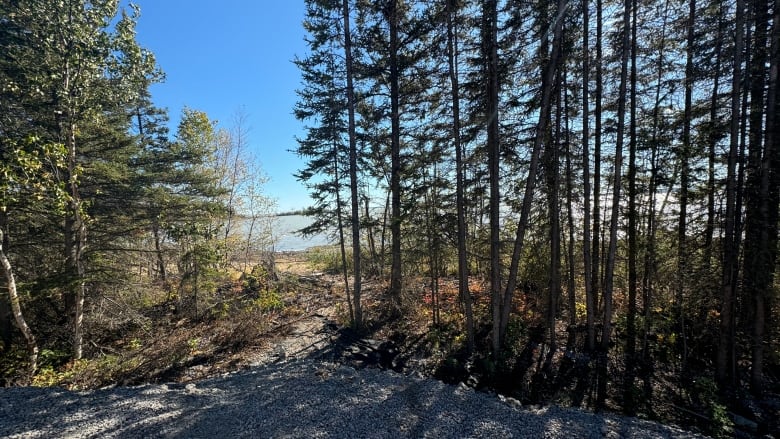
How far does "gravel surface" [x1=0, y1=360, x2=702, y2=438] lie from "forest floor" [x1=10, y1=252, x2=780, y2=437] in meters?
0.89

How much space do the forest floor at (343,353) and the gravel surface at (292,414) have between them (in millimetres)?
894

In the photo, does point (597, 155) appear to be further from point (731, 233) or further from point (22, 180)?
point (22, 180)

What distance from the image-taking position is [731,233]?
235 inches

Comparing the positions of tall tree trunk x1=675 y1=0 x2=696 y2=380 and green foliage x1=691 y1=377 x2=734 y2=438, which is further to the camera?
tall tree trunk x1=675 y1=0 x2=696 y2=380

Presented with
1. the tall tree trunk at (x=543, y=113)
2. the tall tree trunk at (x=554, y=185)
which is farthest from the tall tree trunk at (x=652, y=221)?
the tall tree trunk at (x=543, y=113)

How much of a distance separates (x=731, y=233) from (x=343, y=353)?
9381 mm

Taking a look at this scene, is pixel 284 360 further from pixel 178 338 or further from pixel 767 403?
pixel 767 403

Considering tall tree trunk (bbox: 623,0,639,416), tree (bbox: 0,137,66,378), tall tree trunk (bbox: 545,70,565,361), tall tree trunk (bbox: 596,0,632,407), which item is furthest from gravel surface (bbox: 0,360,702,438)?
tall tree trunk (bbox: 545,70,565,361)

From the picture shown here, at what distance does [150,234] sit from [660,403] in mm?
16676

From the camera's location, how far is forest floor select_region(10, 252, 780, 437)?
5867 millimetres

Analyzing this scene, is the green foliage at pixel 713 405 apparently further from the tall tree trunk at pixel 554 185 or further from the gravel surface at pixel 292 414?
the tall tree trunk at pixel 554 185

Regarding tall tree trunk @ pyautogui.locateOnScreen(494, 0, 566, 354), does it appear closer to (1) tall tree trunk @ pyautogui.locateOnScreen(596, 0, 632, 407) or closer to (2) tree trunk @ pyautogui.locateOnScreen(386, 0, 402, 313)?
(1) tall tree trunk @ pyautogui.locateOnScreen(596, 0, 632, 407)

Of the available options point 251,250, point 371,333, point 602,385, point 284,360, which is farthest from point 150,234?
point 602,385

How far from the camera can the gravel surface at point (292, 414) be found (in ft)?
13.9
